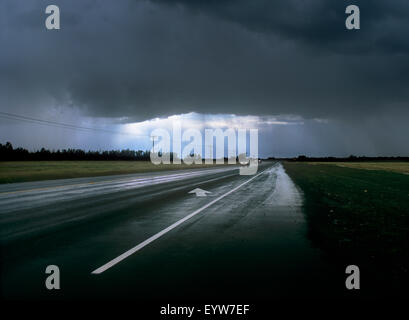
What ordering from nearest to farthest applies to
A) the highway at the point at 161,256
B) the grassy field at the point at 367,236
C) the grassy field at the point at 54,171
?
the highway at the point at 161,256
the grassy field at the point at 367,236
the grassy field at the point at 54,171

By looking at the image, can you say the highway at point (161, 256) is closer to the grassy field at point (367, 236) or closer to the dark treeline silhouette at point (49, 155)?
the grassy field at point (367, 236)

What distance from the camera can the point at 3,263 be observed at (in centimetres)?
501

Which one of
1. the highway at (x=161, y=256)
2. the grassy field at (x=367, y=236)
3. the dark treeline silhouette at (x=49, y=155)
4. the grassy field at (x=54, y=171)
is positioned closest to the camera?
the highway at (x=161, y=256)

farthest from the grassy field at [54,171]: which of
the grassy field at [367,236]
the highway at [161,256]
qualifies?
the grassy field at [367,236]

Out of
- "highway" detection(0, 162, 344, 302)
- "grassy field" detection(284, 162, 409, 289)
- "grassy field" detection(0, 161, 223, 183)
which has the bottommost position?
"grassy field" detection(0, 161, 223, 183)

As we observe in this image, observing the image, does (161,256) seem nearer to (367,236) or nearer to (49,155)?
(367,236)

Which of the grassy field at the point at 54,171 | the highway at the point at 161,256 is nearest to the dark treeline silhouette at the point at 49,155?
the grassy field at the point at 54,171

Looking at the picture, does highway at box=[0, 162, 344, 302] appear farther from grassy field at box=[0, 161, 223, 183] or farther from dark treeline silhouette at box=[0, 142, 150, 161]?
dark treeline silhouette at box=[0, 142, 150, 161]

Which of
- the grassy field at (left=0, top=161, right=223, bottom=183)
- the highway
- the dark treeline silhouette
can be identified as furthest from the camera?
the dark treeline silhouette

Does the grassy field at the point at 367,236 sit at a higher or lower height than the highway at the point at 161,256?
lower

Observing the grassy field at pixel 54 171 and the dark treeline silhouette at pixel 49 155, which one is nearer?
the grassy field at pixel 54 171

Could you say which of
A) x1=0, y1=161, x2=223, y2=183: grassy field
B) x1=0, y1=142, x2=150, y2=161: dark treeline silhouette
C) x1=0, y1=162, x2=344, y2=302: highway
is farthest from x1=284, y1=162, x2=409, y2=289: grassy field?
x1=0, y1=142, x2=150, y2=161: dark treeline silhouette

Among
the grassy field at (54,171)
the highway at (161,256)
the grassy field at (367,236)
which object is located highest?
the highway at (161,256)
